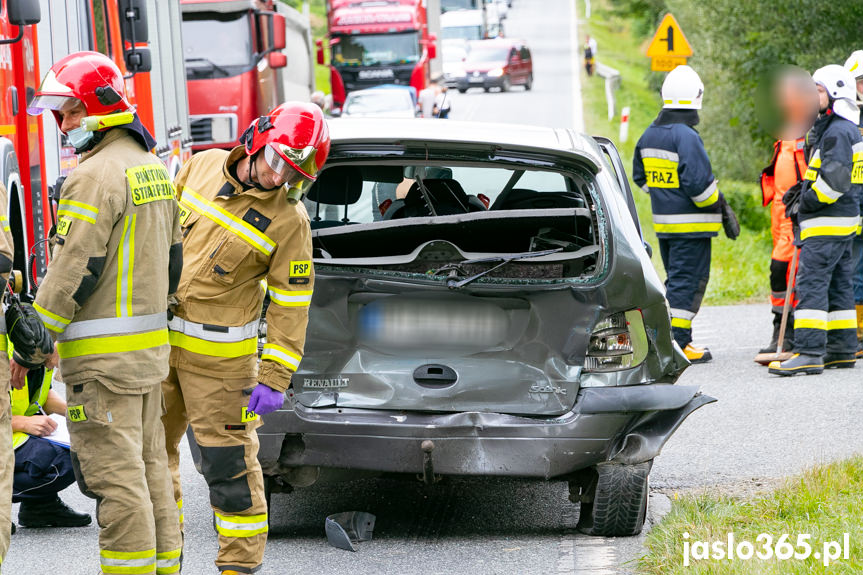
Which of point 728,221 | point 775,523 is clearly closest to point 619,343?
point 775,523

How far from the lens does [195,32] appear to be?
18.2 meters

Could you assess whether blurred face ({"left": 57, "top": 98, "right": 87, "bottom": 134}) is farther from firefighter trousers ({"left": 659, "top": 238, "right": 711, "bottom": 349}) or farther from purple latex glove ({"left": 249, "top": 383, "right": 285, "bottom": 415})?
firefighter trousers ({"left": 659, "top": 238, "right": 711, "bottom": 349})

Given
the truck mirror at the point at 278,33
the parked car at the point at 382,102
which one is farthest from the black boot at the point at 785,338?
the parked car at the point at 382,102

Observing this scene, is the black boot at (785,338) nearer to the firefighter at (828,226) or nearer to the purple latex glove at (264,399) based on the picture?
the firefighter at (828,226)

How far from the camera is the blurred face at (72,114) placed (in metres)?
3.88

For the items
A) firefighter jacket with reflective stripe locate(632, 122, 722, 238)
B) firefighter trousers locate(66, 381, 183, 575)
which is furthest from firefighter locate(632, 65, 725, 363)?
firefighter trousers locate(66, 381, 183, 575)

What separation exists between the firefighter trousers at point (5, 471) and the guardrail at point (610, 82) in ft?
97.2

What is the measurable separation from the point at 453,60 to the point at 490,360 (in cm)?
4354

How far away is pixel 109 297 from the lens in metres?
3.85

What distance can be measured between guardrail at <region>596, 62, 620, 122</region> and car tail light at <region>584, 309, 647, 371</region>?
92.5 feet

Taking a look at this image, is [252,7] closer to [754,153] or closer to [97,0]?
[97,0]

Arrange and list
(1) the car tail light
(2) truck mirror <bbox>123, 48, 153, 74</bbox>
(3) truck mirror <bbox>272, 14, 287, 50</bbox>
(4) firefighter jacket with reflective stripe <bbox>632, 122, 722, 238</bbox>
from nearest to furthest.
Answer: (1) the car tail light < (4) firefighter jacket with reflective stripe <bbox>632, 122, 722, 238</bbox> < (2) truck mirror <bbox>123, 48, 153, 74</bbox> < (3) truck mirror <bbox>272, 14, 287, 50</bbox>

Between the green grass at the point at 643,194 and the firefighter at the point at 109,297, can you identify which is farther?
the green grass at the point at 643,194

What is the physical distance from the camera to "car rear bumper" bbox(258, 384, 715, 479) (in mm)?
4578
